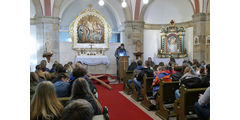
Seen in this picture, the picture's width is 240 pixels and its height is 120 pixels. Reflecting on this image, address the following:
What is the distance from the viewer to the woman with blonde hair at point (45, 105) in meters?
2.02

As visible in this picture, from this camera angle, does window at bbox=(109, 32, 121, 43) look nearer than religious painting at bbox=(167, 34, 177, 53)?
No

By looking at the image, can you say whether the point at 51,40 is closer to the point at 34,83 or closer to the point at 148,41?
the point at 148,41

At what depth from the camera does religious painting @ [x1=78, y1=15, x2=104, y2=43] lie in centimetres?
1280

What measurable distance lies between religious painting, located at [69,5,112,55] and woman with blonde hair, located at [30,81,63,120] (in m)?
10.6

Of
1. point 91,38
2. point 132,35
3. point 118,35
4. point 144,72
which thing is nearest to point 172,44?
point 132,35

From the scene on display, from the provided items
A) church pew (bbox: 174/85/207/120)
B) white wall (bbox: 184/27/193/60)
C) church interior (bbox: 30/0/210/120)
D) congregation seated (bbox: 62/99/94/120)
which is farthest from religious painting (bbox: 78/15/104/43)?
congregation seated (bbox: 62/99/94/120)

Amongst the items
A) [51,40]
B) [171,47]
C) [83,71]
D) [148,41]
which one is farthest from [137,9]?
[83,71]

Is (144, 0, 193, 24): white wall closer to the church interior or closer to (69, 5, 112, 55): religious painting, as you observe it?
the church interior

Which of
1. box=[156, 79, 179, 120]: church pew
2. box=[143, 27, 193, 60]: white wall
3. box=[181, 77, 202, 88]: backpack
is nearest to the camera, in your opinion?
box=[181, 77, 202, 88]: backpack

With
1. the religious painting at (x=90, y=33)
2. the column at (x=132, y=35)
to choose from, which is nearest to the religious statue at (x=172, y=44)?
the column at (x=132, y=35)

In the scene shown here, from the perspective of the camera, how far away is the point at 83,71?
379cm

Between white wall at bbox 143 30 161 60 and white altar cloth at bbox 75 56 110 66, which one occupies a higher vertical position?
white wall at bbox 143 30 161 60
